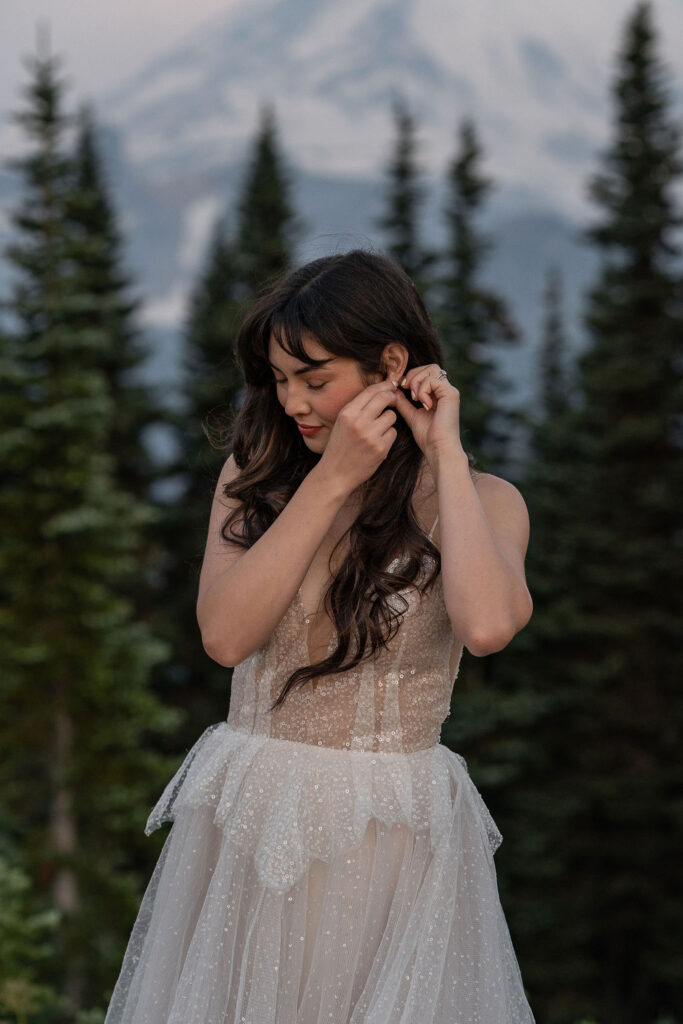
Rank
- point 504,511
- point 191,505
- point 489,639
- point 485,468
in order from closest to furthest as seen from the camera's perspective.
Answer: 1. point 489,639
2. point 504,511
3. point 485,468
4. point 191,505

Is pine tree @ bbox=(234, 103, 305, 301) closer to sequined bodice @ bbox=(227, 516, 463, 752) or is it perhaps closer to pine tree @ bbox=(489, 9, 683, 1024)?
pine tree @ bbox=(489, 9, 683, 1024)

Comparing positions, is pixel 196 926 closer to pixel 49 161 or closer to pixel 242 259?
pixel 49 161

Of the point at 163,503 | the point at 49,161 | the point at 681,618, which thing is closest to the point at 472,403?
the point at 681,618

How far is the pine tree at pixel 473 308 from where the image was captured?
2438 cm

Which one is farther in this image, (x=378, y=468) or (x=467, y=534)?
(x=378, y=468)

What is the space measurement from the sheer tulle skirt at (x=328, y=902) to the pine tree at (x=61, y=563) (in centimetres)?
1869

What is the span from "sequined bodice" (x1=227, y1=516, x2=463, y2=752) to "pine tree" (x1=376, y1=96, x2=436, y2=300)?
23.6 meters

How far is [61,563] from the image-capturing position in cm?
2170

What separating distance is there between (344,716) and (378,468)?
1.71ft

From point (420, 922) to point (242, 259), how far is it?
2842 cm

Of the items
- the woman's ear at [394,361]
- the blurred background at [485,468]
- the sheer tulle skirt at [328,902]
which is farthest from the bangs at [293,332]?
the blurred background at [485,468]

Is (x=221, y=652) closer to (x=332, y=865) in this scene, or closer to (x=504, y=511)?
(x=332, y=865)

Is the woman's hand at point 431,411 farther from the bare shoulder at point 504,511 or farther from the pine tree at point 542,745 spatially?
the pine tree at point 542,745

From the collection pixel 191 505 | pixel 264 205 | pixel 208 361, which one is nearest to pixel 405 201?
pixel 264 205
